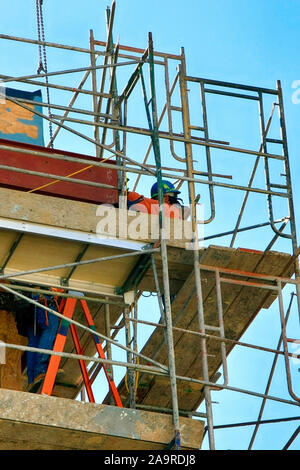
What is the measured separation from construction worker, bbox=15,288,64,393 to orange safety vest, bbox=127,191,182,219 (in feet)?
6.43

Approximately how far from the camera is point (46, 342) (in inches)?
823

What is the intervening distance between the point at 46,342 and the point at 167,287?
2.43 m

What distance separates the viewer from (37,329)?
2138 centimetres

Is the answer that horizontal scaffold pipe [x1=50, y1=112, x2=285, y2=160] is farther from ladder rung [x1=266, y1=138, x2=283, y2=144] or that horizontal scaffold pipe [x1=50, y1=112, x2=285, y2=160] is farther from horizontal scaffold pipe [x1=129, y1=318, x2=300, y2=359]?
horizontal scaffold pipe [x1=129, y1=318, x2=300, y2=359]

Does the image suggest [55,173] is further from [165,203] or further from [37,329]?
[37,329]

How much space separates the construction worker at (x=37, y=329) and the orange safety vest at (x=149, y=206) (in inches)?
77.2

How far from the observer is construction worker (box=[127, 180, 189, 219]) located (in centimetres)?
2086

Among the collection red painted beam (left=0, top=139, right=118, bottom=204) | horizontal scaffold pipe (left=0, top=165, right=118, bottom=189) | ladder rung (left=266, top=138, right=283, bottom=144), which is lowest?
horizontal scaffold pipe (left=0, top=165, right=118, bottom=189)

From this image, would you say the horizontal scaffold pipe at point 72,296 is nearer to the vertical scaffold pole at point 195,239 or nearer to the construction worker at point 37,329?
the construction worker at point 37,329

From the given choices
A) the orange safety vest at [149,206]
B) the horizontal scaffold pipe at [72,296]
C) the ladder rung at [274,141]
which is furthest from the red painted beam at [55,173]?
the ladder rung at [274,141]

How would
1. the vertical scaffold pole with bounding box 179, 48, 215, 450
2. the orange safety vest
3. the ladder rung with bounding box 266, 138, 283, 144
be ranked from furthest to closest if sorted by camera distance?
the ladder rung with bounding box 266, 138, 283, 144, the orange safety vest, the vertical scaffold pole with bounding box 179, 48, 215, 450

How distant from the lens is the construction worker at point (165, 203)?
2086 cm

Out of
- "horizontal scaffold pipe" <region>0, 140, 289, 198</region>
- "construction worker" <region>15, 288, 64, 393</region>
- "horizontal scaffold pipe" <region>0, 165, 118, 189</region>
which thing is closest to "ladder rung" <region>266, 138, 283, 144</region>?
"horizontal scaffold pipe" <region>0, 140, 289, 198</region>

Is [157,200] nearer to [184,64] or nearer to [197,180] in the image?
[197,180]
